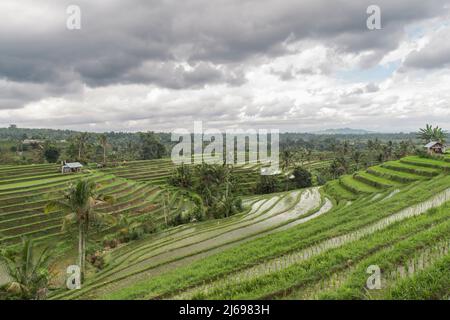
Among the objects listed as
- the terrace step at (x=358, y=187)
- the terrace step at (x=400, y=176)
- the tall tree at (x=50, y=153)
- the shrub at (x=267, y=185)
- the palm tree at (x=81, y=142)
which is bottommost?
the shrub at (x=267, y=185)

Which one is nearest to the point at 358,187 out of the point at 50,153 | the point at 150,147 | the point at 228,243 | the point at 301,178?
the point at 228,243

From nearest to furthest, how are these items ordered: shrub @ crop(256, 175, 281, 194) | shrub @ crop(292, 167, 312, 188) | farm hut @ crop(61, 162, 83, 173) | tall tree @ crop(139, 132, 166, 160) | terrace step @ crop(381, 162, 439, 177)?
1. terrace step @ crop(381, 162, 439, 177)
2. farm hut @ crop(61, 162, 83, 173)
3. shrub @ crop(256, 175, 281, 194)
4. shrub @ crop(292, 167, 312, 188)
5. tall tree @ crop(139, 132, 166, 160)

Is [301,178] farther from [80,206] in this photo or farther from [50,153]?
[50,153]

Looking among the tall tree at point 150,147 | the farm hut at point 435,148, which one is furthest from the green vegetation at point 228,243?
the tall tree at point 150,147

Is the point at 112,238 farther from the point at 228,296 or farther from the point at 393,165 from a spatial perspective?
the point at 393,165

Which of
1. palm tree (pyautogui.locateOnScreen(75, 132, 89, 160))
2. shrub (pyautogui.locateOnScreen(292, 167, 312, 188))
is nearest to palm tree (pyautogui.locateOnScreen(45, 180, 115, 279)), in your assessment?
shrub (pyautogui.locateOnScreen(292, 167, 312, 188))

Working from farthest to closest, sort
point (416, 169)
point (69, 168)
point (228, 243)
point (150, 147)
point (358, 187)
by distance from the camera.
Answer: point (150, 147) → point (69, 168) → point (358, 187) → point (416, 169) → point (228, 243)

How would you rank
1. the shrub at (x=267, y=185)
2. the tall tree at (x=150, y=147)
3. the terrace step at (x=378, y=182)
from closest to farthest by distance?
the terrace step at (x=378, y=182) < the shrub at (x=267, y=185) < the tall tree at (x=150, y=147)

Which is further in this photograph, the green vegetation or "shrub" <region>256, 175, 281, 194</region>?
"shrub" <region>256, 175, 281, 194</region>

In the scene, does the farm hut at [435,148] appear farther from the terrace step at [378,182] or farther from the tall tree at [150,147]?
the tall tree at [150,147]

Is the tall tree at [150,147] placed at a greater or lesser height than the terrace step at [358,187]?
greater

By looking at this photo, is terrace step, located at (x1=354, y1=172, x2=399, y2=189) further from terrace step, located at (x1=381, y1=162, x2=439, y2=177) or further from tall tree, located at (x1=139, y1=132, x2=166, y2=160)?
tall tree, located at (x1=139, y1=132, x2=166, y2=160)
